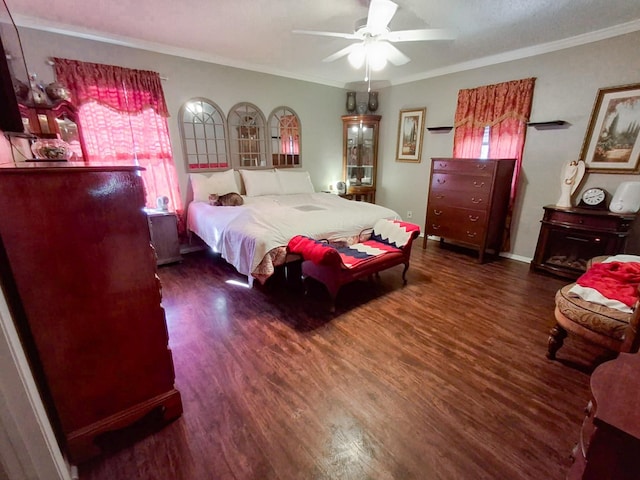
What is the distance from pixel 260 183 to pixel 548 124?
141 inches

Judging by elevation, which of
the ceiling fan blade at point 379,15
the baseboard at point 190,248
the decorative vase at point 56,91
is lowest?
the baseboard at point 190,248

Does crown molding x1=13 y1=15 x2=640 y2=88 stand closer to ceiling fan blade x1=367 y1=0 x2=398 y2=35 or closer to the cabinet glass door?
the cabinet glass door

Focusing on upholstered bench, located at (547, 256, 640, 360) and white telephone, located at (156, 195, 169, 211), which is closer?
upholstered bench, located at (547, 256, 640, 360)

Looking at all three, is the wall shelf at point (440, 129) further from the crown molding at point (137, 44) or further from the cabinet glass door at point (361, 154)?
the crown molding at point (137, 44)

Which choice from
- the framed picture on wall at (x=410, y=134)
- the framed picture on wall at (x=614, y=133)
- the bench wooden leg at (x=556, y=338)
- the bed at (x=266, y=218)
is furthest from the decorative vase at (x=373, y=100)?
the bench wooden leg at (x=556, y=338)

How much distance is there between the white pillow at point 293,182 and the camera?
4262 millimetres

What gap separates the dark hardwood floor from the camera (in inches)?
48.6

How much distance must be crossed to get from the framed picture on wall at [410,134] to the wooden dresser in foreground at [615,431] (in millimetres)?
4360

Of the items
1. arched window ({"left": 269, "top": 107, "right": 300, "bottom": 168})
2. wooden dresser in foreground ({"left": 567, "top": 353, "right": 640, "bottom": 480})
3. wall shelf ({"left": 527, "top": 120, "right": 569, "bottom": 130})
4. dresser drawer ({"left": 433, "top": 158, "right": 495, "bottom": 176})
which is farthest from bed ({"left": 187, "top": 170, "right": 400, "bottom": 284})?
wooden dresser in foreground ({"left": 567, "top": 353, "right": 640, "bottom": 480})

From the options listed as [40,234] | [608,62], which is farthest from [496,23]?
[40,234]

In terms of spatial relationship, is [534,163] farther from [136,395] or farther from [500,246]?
[136,395]

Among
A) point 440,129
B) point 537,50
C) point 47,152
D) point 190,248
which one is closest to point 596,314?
point 537,50

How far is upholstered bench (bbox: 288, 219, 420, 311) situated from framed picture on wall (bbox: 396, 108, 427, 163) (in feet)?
6.83

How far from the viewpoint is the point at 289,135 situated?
4625mm
